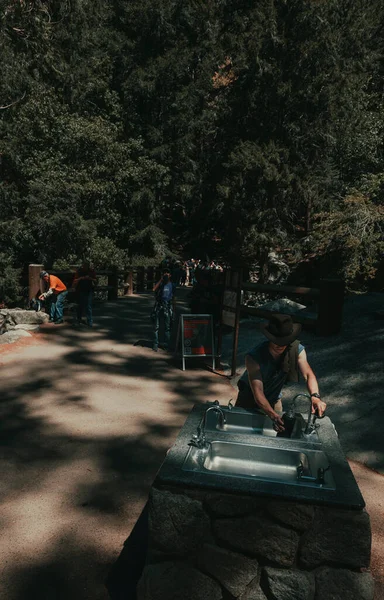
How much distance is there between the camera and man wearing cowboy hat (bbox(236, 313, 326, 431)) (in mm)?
3982

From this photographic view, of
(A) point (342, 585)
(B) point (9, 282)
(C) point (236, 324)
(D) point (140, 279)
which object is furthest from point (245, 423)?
(D) point (140, 279)

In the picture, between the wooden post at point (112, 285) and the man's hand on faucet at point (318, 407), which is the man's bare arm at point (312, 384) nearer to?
the man's hand on faucet at point (318, 407)

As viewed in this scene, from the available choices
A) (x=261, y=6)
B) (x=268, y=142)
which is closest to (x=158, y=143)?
(x=268, y=142)

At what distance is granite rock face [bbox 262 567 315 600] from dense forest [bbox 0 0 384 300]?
40.2 ft

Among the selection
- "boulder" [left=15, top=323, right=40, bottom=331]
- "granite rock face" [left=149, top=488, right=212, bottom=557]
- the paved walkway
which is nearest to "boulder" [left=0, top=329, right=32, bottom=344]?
"boulder" [left=15, top=323, right=40, bottom=331]

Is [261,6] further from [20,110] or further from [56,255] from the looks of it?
[56,255]

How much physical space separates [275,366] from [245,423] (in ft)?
1.80

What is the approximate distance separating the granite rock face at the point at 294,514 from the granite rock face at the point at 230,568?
324 millimetres

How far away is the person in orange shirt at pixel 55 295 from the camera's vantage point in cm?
1319

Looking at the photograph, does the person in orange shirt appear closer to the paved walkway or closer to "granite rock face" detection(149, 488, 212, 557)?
the paved walkway

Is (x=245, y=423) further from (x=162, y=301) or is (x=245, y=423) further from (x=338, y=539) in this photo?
(x=162, y=301)

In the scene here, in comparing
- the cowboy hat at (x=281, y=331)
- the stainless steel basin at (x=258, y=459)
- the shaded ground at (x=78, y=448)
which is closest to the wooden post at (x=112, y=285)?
the shaded ground at (x=78, y=448)

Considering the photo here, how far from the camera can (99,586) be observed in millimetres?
3656

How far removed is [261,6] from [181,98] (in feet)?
22.1
